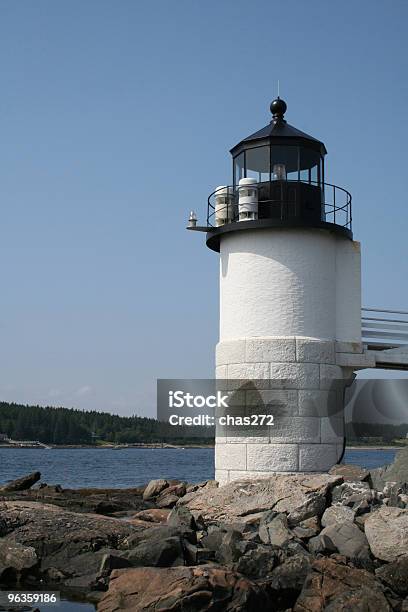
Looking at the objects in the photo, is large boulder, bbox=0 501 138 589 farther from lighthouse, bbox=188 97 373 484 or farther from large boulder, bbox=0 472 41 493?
large boulder, bbox=0 472 41 493

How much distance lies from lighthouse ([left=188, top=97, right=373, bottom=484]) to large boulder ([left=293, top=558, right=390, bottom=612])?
5029 millimetres

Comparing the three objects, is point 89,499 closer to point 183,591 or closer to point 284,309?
point 284,309

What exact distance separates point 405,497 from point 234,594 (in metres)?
4.47

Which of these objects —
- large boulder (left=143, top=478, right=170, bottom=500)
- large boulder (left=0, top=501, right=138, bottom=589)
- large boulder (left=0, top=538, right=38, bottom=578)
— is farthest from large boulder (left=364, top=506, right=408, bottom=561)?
large boulder (left=143, top=478, right=170, bottom=500)

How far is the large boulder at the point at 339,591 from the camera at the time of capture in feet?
31.0

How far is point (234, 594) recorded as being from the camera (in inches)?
386

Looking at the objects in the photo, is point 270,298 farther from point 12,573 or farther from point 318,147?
point 12,573

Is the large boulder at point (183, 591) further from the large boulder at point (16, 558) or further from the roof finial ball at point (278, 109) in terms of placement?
the roof finial ball at point (278, 109)

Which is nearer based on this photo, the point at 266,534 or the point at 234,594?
the point at 234,594

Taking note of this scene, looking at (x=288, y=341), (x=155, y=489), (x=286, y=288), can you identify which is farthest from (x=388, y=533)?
(x=155, y=489)

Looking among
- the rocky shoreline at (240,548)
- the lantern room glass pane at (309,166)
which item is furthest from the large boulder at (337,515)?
the lantern room glass pane at (309,166)

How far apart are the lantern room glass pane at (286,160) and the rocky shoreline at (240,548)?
214 inches

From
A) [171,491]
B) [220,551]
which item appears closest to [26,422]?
[171,491]

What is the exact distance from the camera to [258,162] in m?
16.5
